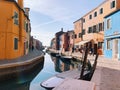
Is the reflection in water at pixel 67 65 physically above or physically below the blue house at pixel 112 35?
below

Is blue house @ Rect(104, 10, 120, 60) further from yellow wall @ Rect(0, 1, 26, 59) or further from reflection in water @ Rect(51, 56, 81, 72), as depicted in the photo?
yellow wall @ Rect(0, 1, 26, 59)

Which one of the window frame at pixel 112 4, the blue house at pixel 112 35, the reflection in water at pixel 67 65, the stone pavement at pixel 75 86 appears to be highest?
the window frame at pixel 112 4

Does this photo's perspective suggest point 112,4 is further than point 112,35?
Yes

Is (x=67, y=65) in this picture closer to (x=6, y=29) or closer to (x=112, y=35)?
(x=112, y=35)

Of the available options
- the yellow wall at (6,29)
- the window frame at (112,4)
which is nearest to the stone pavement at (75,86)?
the yellow wall at (6,29)

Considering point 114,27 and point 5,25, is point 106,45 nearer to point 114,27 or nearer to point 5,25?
point 114,27

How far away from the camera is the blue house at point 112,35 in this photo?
29.6 metres

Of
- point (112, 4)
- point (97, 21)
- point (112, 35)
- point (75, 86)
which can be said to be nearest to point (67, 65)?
point (112, 35)

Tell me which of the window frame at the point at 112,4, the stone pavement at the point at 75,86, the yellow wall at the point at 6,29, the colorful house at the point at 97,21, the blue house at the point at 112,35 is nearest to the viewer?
the stone pavement at the point at 75,86

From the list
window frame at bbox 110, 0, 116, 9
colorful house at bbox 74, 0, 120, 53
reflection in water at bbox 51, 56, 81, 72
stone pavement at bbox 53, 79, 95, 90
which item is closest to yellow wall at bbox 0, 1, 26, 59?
reflection in water at bbox 51, 56, 81, 72

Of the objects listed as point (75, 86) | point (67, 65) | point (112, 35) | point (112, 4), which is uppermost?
point (112, 4)

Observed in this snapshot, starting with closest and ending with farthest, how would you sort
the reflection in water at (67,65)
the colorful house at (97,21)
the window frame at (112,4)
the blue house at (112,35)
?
the blue house at (112,35) < the reflection in water at (67,65) < the window frame at (112,4) < the colorful house at (97,21)

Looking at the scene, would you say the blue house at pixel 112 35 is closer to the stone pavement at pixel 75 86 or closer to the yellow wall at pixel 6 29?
the yellow wall at pixel 6 29

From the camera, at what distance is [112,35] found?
31.3 meters
